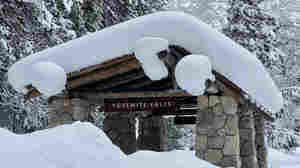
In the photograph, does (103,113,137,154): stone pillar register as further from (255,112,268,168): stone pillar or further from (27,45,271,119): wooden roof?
(255,112,268,168): stone pillar

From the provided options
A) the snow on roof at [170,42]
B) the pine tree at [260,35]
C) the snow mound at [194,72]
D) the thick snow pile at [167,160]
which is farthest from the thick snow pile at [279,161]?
the thick snow pile at [167,160]

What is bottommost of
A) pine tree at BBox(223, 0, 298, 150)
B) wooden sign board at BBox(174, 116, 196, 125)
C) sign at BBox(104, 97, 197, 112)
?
wooden sign board at BBox(174, 116, 196, 125)

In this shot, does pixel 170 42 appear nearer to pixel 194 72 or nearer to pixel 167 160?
pixel 194 72

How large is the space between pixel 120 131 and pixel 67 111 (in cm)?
469

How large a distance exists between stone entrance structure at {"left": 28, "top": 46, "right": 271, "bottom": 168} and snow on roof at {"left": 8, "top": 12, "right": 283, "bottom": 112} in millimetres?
174

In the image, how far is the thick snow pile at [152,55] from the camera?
282 inches

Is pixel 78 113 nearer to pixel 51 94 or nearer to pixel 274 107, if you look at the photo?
pixel 51 94

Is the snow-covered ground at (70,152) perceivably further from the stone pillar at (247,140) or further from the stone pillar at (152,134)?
the stone pillar at (152,134)

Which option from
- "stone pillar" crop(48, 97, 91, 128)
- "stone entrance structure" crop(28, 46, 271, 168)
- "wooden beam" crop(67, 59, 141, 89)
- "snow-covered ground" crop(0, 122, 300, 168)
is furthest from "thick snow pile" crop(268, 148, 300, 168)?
"snow-covered ground" crop(0, 122, 300, 168)

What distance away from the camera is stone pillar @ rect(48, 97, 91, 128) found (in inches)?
341

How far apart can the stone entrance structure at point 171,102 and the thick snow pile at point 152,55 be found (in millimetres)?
127

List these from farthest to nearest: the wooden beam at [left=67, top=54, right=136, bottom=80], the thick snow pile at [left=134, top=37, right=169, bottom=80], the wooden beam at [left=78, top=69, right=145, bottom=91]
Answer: the wooden beam at [left=78, top=69, right=145, bottom=91] → the wooden beam at [left=67, top=54, right=136, bottom=80] → the thick snow pile at [left=134, top=37, right=169, bottom=80]

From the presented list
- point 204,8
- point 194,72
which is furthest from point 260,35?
point 204,8

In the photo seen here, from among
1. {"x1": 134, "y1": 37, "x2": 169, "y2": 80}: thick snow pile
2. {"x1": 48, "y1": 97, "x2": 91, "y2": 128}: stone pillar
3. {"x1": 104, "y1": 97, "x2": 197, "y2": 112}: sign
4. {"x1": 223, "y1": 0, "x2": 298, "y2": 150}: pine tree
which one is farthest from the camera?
{"x1": 223, "y1": 0, "x2": 298, "y2": 150}: pine tree
